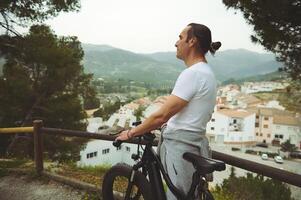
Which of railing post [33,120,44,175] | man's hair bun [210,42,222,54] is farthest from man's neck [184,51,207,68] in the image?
railing post [33,120,44,175]

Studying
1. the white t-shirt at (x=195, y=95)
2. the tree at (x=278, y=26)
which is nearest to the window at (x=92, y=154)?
the tree at (x=278, y=26)

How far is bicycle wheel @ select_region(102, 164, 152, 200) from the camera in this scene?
2.75m

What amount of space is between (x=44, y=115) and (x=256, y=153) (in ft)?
151

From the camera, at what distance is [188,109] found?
2.30 metres

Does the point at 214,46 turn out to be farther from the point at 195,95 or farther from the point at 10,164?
the point at 10,164

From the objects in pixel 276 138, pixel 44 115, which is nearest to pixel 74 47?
pixel 44 115

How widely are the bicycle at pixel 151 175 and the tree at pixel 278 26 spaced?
6.01 metres

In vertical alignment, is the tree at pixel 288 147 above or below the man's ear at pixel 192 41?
below

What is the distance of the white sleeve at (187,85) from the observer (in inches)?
86.8

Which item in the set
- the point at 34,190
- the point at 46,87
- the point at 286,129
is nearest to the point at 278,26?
the point at 34,190

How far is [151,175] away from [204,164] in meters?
0.69

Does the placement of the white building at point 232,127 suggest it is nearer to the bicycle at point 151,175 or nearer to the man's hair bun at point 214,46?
the bicycle at point 151,175

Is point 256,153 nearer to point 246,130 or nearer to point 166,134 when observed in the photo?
point 246,130

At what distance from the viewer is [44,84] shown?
1723 cm
